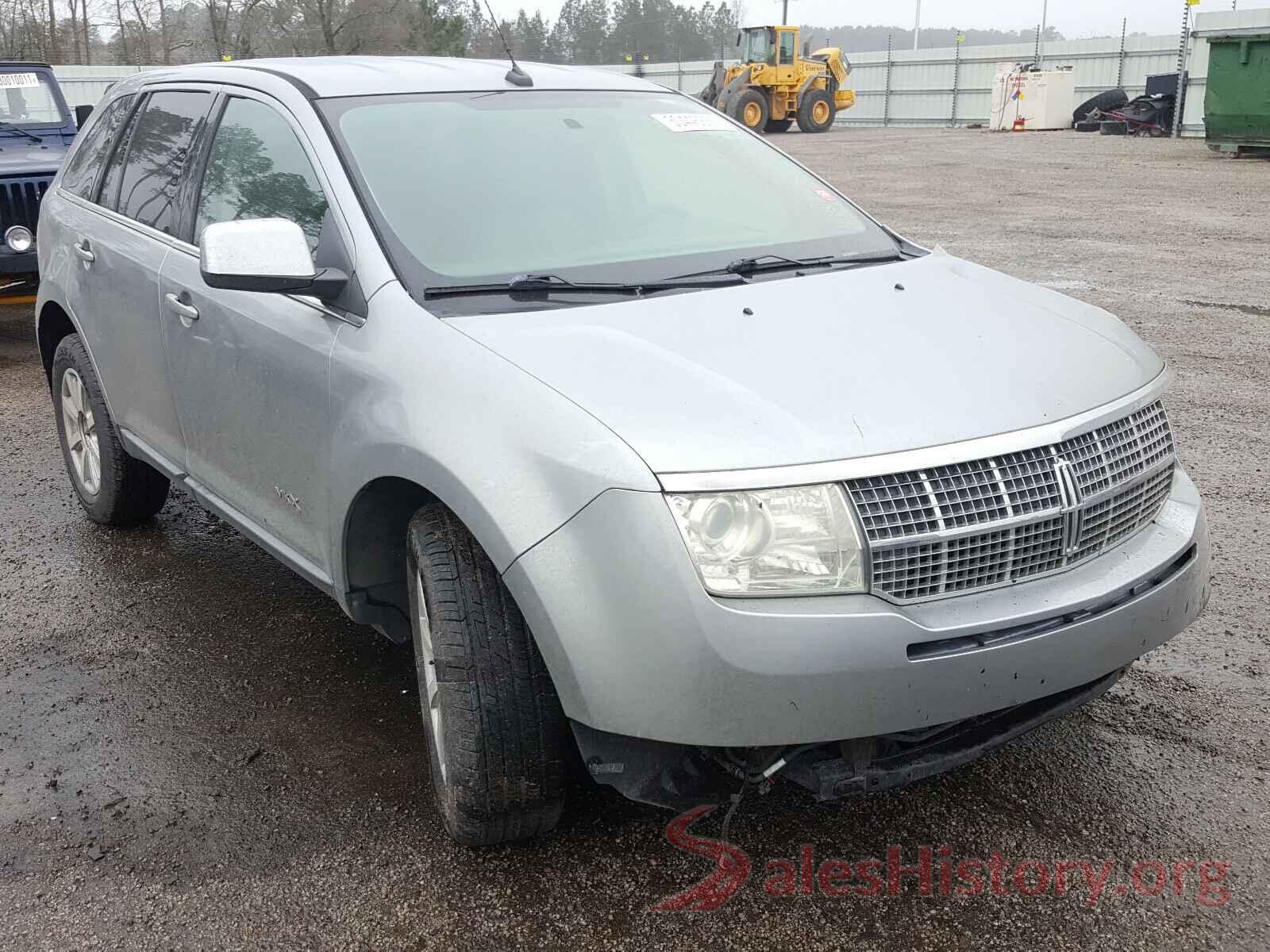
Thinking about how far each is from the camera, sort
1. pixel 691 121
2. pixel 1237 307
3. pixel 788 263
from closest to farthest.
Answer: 1. pixel 788 263
2. pixel 691 121
3. pixel 1237 307

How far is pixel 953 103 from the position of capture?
40.8 meters

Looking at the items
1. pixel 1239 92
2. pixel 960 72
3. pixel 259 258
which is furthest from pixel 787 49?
pixel 259 258

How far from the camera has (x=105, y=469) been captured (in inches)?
190

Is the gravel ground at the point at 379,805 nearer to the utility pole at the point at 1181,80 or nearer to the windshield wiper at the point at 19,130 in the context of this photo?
the windshield wiper at the point at 19,130

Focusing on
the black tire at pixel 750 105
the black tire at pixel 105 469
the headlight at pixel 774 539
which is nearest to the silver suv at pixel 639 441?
the headlight at pixel 774 539

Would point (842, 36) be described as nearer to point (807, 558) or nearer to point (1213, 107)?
point (1213, 107)

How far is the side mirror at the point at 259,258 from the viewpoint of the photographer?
2.91 metres

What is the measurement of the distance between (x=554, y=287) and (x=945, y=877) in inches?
64.4

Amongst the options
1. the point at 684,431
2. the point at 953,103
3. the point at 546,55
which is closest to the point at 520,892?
the point at 684,431

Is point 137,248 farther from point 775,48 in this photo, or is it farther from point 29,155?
point 775,48

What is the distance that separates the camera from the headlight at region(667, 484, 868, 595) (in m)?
2.26

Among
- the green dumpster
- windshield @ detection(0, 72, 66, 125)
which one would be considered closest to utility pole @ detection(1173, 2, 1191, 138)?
the green dumpster

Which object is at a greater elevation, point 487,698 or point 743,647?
point 743,647

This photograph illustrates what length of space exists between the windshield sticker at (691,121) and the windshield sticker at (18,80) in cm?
797
